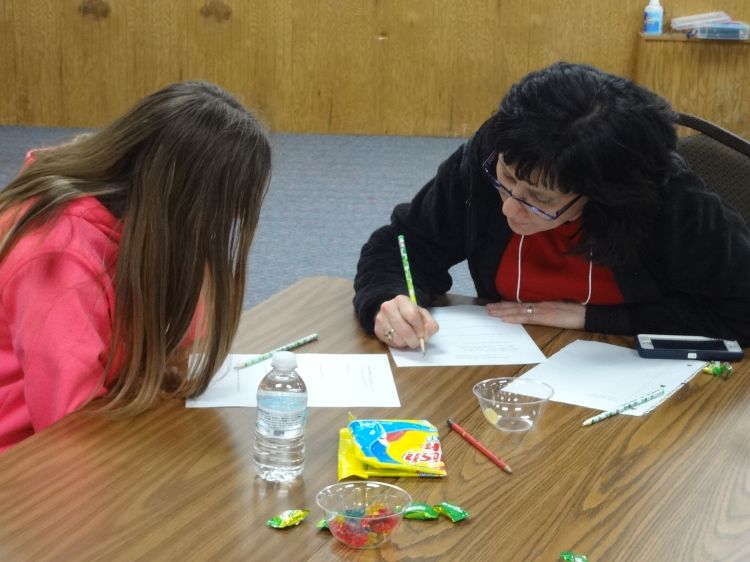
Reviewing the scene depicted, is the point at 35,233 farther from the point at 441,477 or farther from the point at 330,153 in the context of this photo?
the point at 330,153

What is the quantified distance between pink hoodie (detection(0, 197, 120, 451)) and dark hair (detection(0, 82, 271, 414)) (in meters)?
0.02

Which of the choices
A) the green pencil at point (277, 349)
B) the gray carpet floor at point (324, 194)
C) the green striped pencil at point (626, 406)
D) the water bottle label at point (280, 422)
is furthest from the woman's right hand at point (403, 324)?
the gray carpet floor at point (324, 194)

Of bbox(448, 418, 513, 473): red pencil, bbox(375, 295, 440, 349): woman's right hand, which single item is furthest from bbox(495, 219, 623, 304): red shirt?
bbox(448, 418, 513, 473): red pencil

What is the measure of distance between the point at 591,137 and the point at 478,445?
1.75 ft

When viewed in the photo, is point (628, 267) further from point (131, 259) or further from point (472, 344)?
point (131, 259)

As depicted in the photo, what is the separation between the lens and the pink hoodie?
137 centimetres

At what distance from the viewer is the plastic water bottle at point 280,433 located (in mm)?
1233

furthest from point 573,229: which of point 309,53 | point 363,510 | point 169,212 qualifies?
point 309,53

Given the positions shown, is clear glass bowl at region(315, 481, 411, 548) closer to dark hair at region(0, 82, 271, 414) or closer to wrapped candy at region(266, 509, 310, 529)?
wrapped candy at region(266, 509, 310, 529)

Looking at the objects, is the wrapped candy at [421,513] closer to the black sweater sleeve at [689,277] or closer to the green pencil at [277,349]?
the green pencil at [277,349]

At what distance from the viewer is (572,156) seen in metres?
1.59

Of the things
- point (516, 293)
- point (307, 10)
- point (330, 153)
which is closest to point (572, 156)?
point (516, 293)

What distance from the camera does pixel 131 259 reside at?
142cm

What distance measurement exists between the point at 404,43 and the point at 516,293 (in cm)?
390
